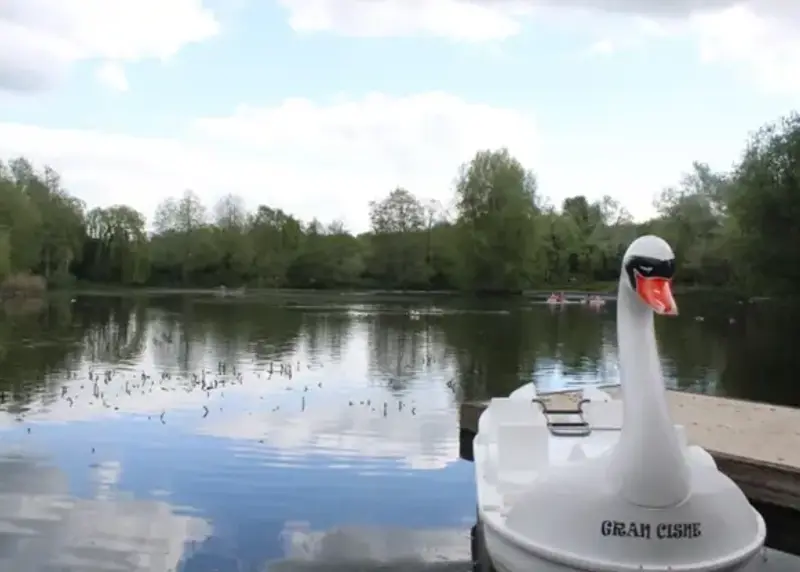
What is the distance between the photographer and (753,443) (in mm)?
12352

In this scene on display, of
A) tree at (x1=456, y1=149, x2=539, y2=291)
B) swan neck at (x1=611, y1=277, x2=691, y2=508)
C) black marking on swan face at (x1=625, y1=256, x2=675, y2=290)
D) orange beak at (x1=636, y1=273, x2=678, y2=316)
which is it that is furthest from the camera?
tree at (x1=456, y1=149, x2=539, y2=291)

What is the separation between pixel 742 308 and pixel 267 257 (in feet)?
199

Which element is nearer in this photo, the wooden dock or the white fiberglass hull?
the white fiberglass hull

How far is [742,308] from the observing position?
66.3 m

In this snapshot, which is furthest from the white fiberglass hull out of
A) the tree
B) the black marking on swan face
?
the tree

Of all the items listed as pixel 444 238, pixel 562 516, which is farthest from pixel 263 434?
pixel 444 238

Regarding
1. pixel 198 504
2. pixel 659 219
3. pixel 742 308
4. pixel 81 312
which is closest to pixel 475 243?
pixel 659 219

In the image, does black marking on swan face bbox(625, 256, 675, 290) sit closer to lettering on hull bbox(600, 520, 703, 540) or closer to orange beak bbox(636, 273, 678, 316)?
orange beak bbox(636, 273, 678, 316)

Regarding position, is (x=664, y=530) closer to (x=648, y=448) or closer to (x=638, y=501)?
(x=638, y=501)

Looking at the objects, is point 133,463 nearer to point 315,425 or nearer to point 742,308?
point 315,425

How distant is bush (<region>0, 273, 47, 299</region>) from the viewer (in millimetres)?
69188

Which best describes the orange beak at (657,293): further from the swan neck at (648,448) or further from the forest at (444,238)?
the forest at (444,238)

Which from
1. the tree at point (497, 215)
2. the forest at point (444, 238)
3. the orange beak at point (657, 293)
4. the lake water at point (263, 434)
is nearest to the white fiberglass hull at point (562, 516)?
the orange beak at point (657, 293)

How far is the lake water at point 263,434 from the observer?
426 inches
